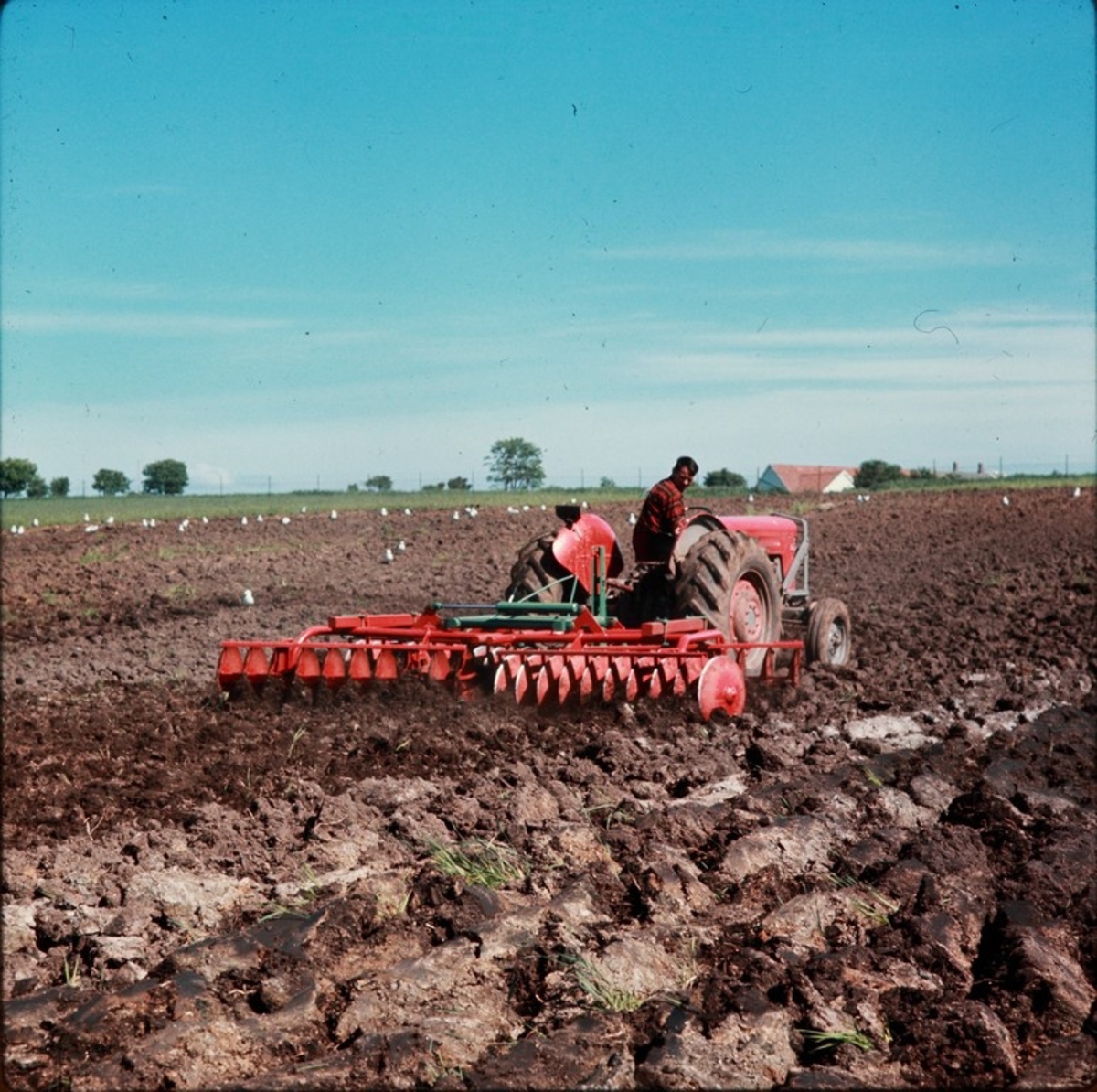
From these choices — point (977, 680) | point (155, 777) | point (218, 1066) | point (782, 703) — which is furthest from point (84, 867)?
point (977, 680)

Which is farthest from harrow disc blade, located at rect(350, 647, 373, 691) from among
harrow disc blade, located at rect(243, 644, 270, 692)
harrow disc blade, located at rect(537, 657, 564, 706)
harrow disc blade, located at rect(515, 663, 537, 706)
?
harrow disc blade, located at rect(537, 657, 564, 706)

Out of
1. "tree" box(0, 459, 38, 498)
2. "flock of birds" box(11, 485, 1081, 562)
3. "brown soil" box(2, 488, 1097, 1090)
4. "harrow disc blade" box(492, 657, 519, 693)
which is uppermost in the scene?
"tree" box(0, 459, 38, 498)

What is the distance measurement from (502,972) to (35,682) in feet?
28.8

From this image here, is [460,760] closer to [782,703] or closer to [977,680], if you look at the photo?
[782,703]

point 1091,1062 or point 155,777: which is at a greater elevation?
point 155,777

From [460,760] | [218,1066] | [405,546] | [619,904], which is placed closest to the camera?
[218,1066]

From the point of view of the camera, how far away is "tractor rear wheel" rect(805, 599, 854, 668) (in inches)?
467

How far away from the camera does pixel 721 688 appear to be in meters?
9.18

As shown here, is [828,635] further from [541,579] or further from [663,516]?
[541,579]

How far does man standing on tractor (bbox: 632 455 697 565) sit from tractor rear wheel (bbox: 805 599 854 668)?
2.18 meters

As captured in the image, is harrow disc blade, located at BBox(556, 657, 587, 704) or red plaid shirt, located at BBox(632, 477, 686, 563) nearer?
harrow disc blade, located at BBox(556, 657, 587, 704)

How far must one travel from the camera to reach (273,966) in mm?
4723

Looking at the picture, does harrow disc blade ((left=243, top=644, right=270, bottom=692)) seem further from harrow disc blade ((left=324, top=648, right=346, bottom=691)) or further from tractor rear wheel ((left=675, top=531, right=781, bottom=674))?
tractor rear wheel ((left=675, top=531, right=781, bottom=674))

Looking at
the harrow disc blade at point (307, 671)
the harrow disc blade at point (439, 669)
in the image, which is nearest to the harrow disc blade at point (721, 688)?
the harrow disc blade at point (439, 669)
